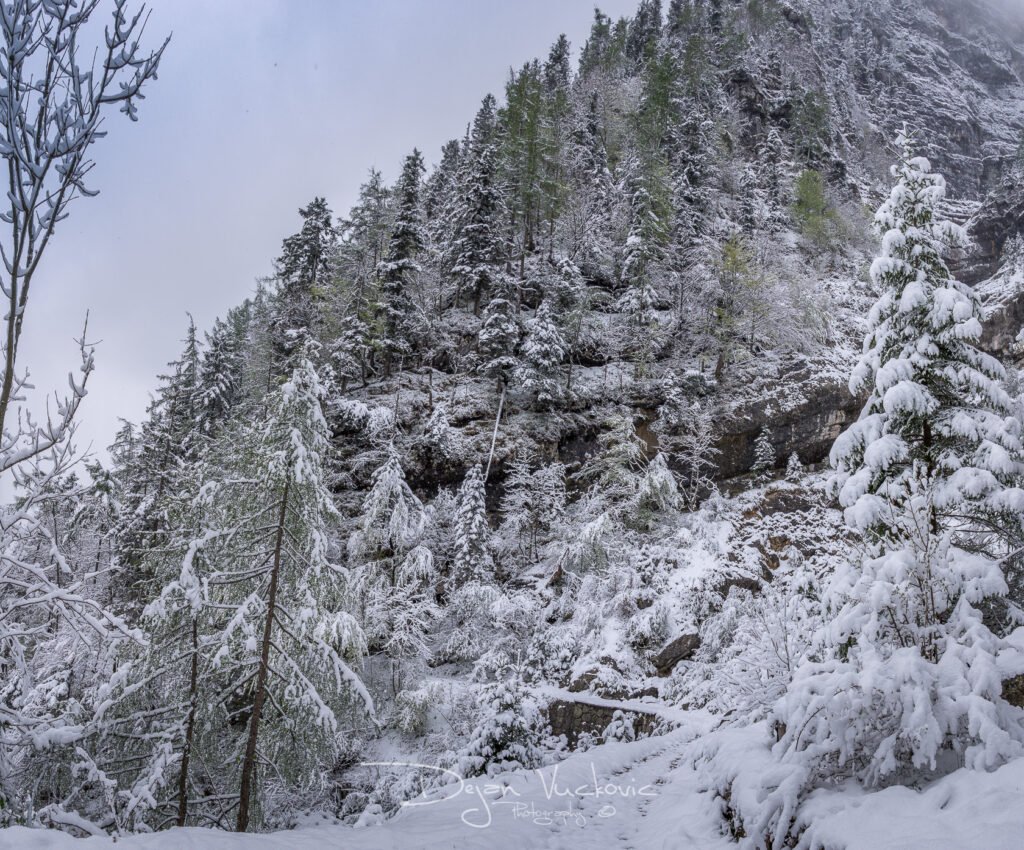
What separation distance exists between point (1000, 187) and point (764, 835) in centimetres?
4596

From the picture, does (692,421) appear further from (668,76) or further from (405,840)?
(668,76)

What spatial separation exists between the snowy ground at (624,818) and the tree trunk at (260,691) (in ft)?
6.78

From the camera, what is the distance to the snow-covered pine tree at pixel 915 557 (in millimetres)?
4234

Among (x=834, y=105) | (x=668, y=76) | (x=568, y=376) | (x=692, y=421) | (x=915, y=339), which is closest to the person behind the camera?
(x=915, y=339)

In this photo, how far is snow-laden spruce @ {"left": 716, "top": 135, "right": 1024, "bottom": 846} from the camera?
167 inches

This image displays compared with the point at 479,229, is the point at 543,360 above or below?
below

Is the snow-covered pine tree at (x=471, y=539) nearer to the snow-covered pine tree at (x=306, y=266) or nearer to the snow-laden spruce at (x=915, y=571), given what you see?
the snow-laden spruce at (x=915, y=571)

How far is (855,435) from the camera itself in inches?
363

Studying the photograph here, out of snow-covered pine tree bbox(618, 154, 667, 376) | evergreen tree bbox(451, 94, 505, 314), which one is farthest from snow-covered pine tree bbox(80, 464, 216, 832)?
evergreen tree bbox(451, 94, 505, 314)

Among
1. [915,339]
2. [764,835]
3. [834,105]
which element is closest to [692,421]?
[915,339]

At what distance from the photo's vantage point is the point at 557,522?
2162 cm

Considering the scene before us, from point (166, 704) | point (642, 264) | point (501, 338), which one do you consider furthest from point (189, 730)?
point (642, 264)

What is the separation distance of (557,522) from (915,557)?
16552 millimetres

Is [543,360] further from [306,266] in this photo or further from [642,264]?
[306,266]
